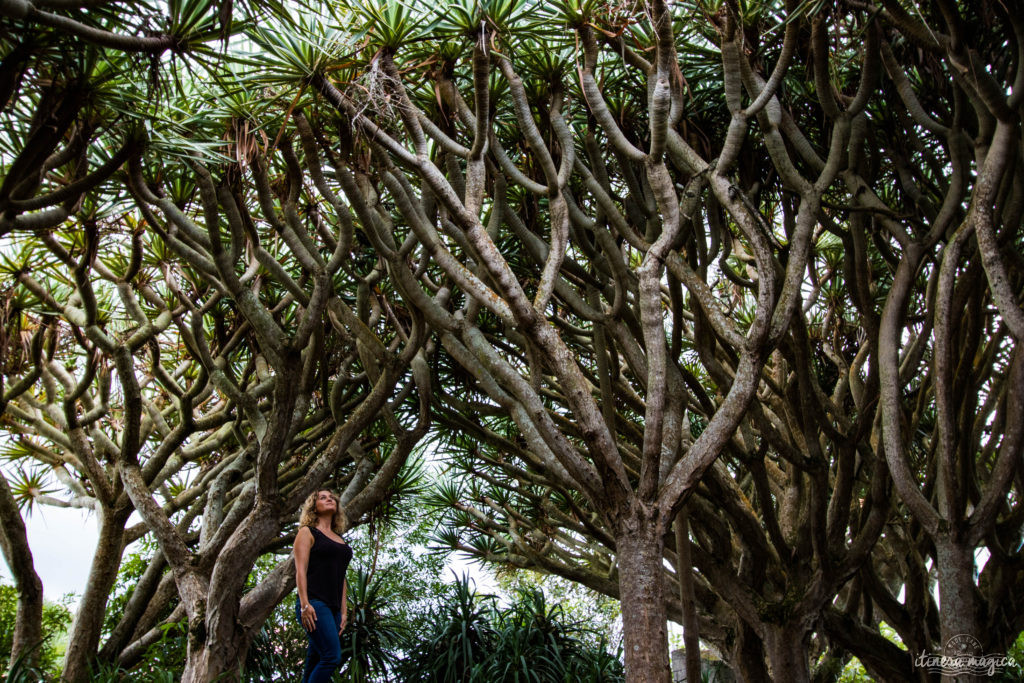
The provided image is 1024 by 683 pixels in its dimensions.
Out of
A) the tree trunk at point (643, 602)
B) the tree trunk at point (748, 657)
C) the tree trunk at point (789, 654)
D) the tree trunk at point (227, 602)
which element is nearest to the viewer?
the tree trunk at point (643, 602)

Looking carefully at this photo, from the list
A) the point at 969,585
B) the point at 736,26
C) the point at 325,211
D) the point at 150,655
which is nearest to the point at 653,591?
the point at 969,585

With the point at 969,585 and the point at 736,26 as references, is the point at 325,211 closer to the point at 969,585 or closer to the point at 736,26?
the point at 736,26

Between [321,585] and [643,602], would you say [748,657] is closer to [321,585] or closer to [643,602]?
[643,602]

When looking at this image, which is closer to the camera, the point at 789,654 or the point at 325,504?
the point at 325,504

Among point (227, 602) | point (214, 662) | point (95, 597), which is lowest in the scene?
point (214, 662)

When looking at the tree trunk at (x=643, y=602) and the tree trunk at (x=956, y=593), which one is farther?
the tree trunk at (x=956, y=593)

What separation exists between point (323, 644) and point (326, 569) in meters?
0.39

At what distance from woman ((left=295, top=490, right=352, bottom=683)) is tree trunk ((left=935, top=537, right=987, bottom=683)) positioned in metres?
3.34

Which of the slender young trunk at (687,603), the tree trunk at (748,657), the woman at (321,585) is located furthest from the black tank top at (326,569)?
the tree trunk at (748,657)

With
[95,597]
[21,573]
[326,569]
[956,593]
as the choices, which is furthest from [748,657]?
[21,573]

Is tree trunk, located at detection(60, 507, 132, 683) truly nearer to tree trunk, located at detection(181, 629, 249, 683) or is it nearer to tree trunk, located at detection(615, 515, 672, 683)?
tree trunk, located at detection(181, 629, 249, 683)

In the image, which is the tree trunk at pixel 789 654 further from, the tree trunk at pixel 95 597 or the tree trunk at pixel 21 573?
the tree trunk at pixel 21 573

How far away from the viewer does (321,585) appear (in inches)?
169

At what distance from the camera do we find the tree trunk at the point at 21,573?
6594 millimetres
